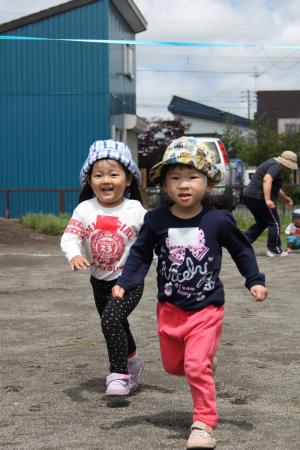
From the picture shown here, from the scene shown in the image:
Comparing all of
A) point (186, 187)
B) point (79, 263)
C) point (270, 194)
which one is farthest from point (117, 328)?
point (270, 194)

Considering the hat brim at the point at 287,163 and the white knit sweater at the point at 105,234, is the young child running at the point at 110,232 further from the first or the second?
the hat brim at the point at 287,163

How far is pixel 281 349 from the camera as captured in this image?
19.3ft

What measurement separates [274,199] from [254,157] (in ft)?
113

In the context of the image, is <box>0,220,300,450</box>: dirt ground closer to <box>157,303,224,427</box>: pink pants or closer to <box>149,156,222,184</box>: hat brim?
<box>157,303,224,427</box>: pink pants

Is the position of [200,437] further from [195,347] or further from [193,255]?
[193,255]

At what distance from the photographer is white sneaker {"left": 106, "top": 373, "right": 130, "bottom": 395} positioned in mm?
4672

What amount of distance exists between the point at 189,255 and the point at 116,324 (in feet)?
2.64

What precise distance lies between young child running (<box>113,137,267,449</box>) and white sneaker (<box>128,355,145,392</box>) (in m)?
0.70

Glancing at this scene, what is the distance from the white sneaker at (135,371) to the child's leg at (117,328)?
11 cm

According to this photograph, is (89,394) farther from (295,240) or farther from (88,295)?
(295,240)

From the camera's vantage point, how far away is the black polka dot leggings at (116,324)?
15.4 ft

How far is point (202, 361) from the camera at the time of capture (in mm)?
3916

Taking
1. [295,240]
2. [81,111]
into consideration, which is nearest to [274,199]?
[295,240]

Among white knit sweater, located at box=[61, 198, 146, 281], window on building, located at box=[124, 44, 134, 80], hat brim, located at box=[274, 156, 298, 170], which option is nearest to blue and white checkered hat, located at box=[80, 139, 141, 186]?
white knit sweater, located at box=[61, 198, 146, 281]
